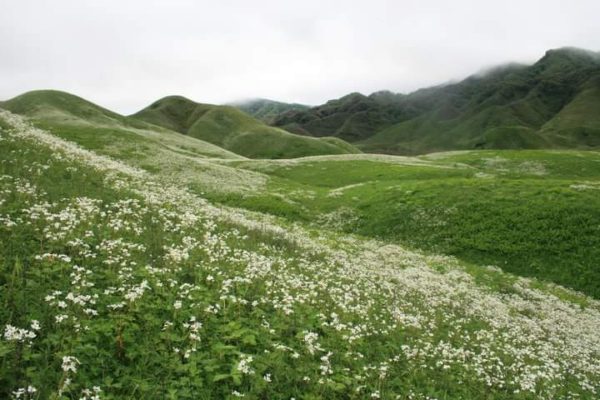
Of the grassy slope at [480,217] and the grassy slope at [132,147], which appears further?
the grassy slope at [132,147]

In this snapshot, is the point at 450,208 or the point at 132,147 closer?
the point at 450,208

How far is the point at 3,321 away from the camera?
27.3 feet

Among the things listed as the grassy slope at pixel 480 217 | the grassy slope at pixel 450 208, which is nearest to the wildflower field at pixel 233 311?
the grassy slope at pixel 480 217

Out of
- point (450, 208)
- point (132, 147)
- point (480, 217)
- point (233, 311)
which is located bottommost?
point (480, 217)

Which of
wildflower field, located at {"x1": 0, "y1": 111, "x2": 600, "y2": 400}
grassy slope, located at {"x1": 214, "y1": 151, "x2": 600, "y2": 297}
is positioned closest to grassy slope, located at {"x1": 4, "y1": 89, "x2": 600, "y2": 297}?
grassy slope, located at {"x1": 214, "y1": 151, "x2": 600, "y2": 297}

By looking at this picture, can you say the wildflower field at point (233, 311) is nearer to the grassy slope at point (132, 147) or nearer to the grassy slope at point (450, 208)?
the grassy slope at point (450, 208)

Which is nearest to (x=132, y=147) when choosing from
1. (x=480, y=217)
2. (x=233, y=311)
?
(x=480, y=217)

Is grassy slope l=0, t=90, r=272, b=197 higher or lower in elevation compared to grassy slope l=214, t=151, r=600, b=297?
higher

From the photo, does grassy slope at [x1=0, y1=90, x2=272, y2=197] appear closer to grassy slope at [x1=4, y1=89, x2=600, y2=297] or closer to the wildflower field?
grassy slope at [x1=4, y1=89, x2=600, y2=297]

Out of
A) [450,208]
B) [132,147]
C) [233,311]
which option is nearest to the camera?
[233,311]

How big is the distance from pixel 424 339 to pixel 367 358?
340cm

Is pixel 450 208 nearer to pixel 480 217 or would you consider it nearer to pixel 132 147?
pixel 480 217

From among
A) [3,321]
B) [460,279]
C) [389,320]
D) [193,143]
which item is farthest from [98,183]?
[193,143]

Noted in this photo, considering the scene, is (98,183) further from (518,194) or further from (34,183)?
(518,194)
